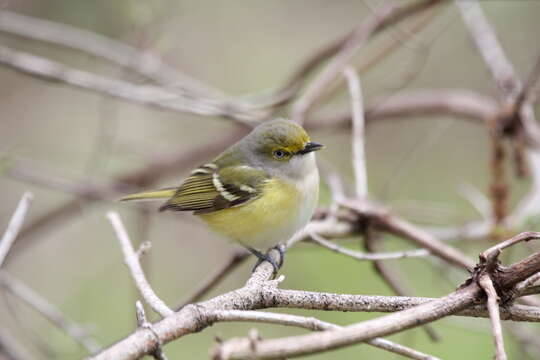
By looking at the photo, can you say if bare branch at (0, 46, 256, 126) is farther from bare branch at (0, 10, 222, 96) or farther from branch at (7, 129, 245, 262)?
branch at (7, 129, 245, 262)

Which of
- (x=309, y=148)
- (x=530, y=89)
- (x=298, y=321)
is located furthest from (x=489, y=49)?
(x=298, y=321)

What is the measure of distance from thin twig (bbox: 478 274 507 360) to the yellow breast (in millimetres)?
2037

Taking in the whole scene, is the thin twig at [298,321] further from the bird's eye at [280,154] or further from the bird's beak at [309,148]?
the bird's eye at [280,154]

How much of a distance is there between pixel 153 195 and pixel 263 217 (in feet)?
2.78

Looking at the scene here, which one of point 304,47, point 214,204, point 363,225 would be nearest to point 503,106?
point 363,225

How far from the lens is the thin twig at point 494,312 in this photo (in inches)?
46.6

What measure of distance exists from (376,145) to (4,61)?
437 centimetres

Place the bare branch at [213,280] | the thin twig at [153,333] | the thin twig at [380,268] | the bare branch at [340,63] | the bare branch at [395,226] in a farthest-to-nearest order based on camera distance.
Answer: the bare branch at [340,63]
the thin twig at [380,268]
the bare branch at [395,226]
the bare branch at [213,280]
the thin twig at [153,333]

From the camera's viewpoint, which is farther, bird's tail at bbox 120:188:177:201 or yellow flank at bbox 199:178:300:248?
bird's tail at bbox 120:188:177:201


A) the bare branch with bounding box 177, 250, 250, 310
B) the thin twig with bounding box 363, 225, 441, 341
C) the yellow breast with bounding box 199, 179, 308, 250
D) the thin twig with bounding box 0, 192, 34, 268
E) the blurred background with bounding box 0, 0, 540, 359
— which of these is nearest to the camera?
the thin twig with bounding box 0, 192, 34, 268

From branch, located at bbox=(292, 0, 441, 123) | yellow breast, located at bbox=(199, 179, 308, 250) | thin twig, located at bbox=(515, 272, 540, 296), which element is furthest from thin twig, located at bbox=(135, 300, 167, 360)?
branch, located at bbox=(292, 0, 441, 123)

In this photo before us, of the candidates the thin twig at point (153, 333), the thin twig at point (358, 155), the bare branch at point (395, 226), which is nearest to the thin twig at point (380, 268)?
the bare branch at point (395, 226)

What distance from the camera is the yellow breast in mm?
3582

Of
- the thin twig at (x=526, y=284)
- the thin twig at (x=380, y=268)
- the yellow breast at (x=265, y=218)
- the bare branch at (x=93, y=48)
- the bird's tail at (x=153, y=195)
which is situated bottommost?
the thin twig at (x=526, y=284)
